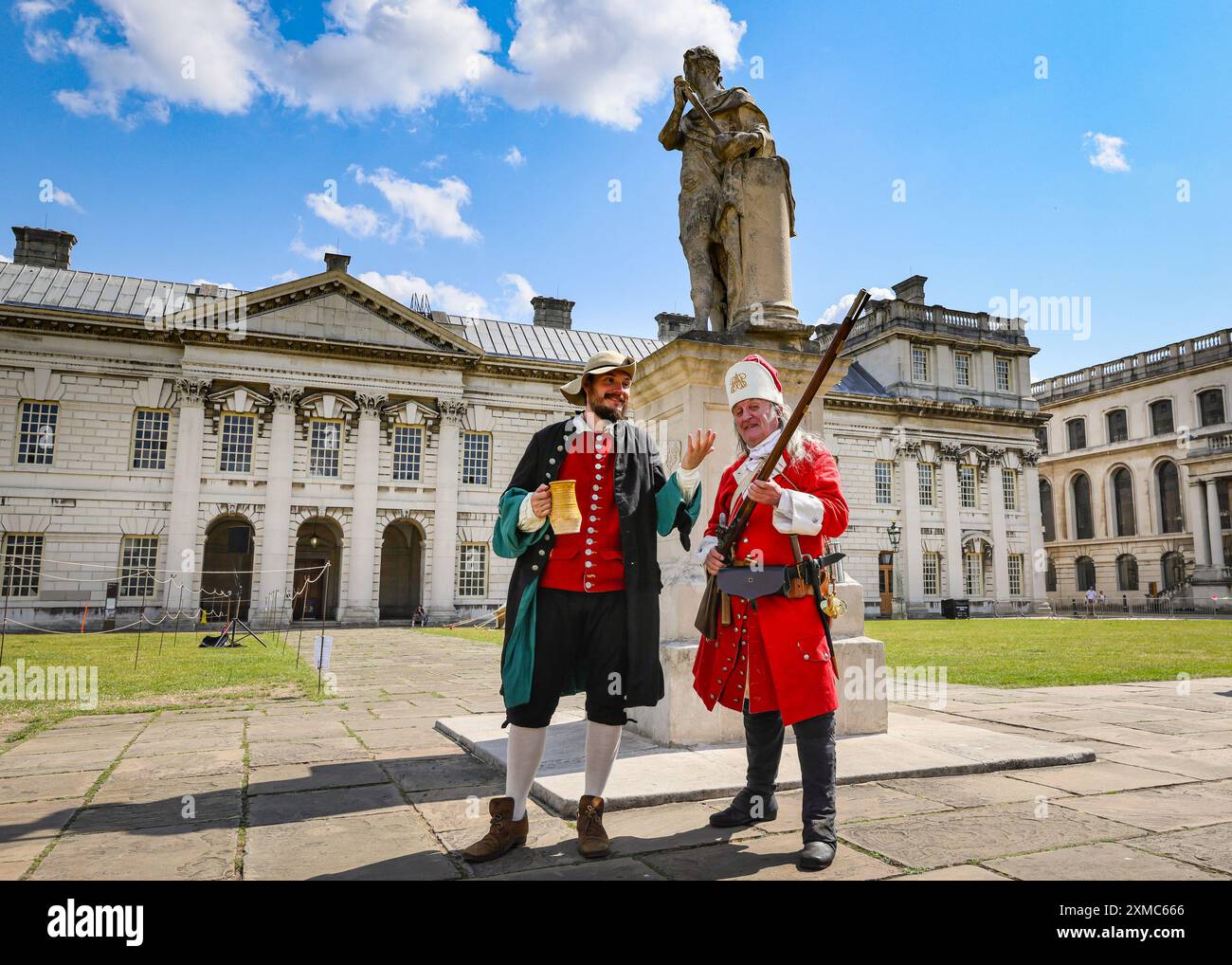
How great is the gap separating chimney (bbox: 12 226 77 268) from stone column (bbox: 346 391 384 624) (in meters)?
12.9

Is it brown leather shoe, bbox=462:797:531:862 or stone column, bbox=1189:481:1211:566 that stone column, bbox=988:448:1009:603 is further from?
brown leather shoe, bbox=462:797:531:862

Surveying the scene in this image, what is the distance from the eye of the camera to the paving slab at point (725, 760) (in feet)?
12.1

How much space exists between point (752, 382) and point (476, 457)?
2809cm

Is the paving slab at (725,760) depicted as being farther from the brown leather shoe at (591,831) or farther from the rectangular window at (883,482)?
the rectangular window at (883,482)

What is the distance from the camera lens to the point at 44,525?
25156 mm

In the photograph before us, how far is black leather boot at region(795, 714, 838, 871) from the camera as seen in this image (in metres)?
2.73

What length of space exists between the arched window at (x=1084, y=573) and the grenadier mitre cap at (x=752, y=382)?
51.3 metres

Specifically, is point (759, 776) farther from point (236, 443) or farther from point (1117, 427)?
point (1117, 427)

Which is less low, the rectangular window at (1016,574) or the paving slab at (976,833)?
the rectangular window at (1016,574)

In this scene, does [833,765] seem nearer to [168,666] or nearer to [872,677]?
[872,677]

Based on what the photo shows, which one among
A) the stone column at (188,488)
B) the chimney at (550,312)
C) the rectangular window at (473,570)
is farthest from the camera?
the chimney at (550,312)

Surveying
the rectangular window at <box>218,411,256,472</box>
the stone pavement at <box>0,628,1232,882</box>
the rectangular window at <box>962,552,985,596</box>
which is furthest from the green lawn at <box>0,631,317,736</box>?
the rectangular window at <box>962,552,985,596</box>

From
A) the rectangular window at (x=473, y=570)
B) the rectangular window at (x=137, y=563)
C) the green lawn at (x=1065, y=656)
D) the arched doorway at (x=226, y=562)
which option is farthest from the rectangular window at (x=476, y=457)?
the green lawn at (x=1065, y=656)

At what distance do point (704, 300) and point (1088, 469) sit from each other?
165 ft
